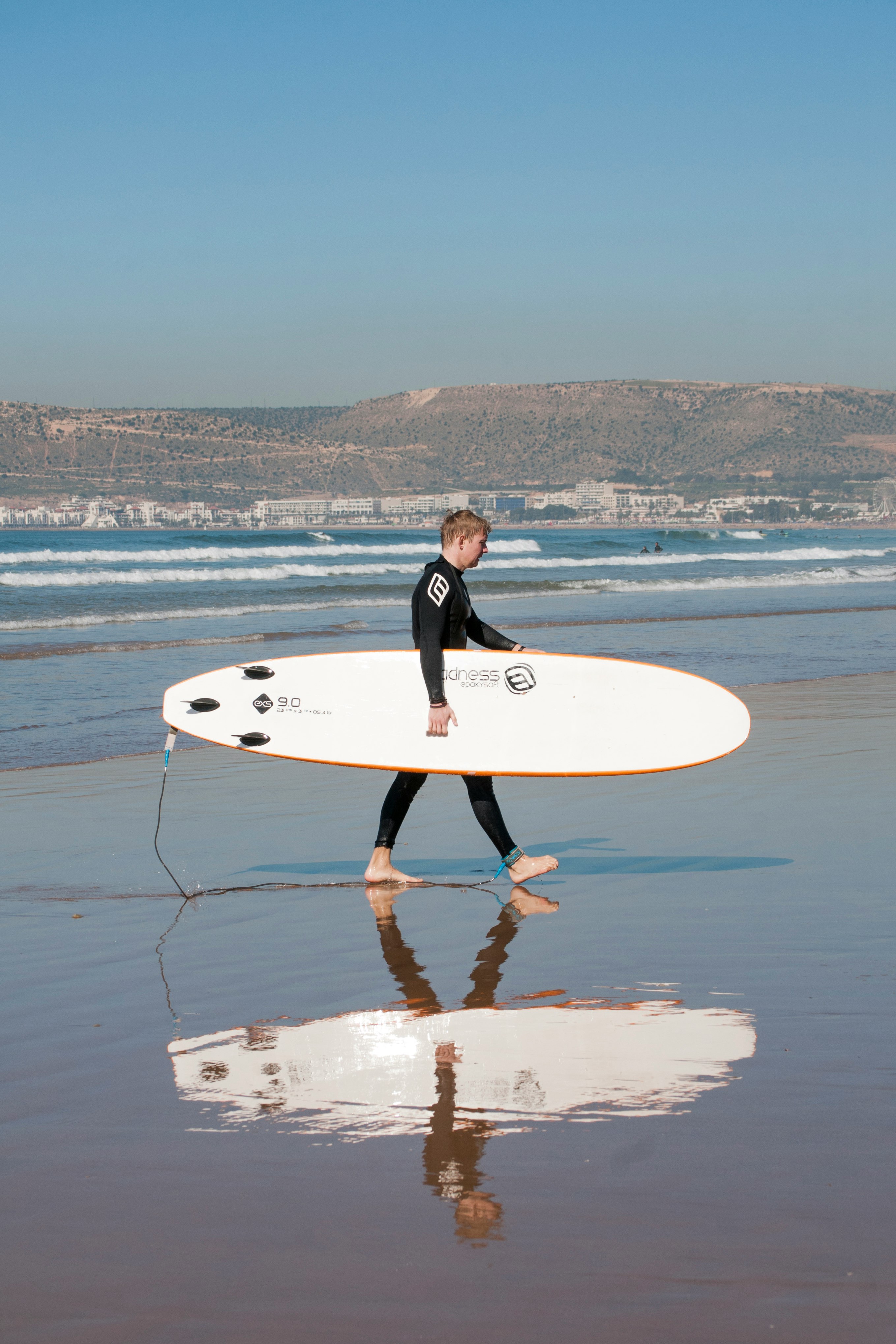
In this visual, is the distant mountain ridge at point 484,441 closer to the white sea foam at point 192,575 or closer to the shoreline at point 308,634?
the white sea foam at point 192,575

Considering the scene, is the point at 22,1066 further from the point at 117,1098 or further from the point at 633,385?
the point at 633,385

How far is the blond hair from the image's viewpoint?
4965 mm

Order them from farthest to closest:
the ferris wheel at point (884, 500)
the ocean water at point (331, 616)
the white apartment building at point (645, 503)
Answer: the white apartment building at point (645, 503) < the ferris wheel at point (884, 500) < the ocean water at point (331, 616)

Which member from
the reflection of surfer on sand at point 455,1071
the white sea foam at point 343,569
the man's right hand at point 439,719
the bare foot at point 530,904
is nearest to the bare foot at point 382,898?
Result: the reflection of surfer on sand at point 455,1071

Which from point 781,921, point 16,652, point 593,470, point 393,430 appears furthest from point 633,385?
point 781,921

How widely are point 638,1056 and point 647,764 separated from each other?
2709 millimetres

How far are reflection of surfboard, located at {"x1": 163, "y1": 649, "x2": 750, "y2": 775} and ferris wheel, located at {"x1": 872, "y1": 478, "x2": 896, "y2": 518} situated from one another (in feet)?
373

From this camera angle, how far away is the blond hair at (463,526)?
4965mm

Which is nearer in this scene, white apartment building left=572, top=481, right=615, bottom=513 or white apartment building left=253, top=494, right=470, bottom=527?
white apartment building left=253, top=494, right=470, bottom=527

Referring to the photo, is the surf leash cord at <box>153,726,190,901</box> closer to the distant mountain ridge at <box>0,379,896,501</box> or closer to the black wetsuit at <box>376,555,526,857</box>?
the black wetsuit at <box>376,555,526,857</box>

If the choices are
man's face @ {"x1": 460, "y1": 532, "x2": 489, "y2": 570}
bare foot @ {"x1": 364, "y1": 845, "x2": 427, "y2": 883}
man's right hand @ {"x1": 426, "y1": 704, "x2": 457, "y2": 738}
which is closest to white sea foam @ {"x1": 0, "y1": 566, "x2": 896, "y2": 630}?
bare foot @ {"x1": 364, "y1": 845, "x2": 427, "y2": 883}

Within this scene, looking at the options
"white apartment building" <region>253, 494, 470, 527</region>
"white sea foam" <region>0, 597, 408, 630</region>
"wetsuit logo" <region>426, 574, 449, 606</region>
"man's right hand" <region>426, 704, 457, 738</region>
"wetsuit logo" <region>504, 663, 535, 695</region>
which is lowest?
"white sea foam" <region>0, 597, 408, 630</region>

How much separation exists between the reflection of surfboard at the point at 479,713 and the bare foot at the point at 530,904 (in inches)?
29.9

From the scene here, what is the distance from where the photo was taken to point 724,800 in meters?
6.91
